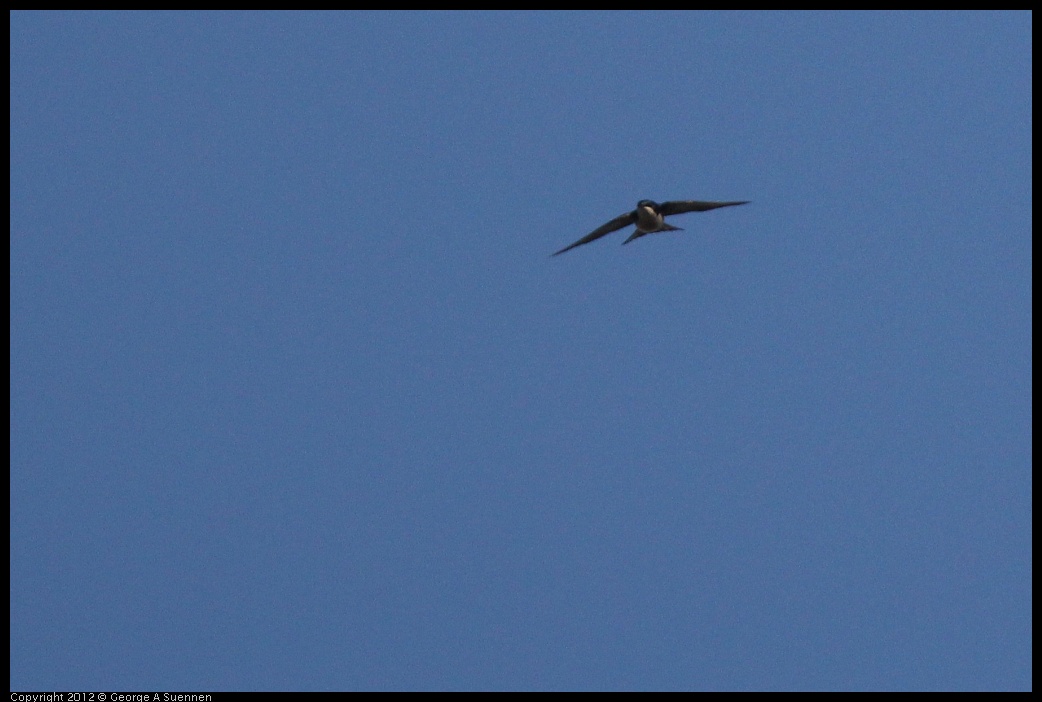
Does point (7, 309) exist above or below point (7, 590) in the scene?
above

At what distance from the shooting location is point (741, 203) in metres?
28.3

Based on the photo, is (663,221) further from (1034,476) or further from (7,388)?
(7,388)

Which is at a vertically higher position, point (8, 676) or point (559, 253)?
point (559, 253)

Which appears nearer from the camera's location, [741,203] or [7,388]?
[741,203]

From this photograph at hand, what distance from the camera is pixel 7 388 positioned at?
36.4m
